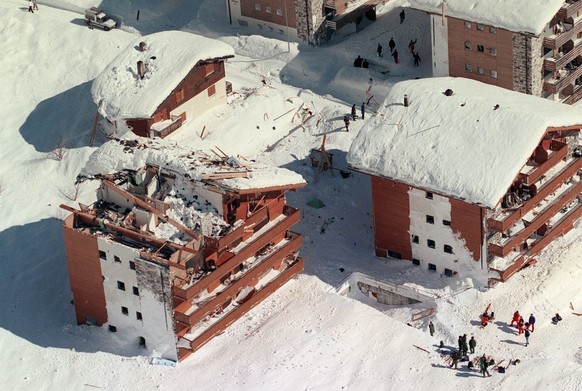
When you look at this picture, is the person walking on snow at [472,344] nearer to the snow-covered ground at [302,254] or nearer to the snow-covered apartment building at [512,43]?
the snow-covered ground at [302,254]

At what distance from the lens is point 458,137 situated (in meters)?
115

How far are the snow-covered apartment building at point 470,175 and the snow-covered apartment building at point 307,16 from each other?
22.5 meters

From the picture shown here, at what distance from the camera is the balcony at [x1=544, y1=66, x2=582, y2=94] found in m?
130

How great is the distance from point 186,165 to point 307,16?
31059mm

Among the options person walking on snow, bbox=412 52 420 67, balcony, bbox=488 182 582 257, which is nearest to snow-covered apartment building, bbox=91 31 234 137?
person walking on snow, bbox=412 52 420 67

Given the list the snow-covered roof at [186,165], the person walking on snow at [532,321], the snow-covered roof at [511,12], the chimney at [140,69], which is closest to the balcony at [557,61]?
the snow-covered roof at [511,12]

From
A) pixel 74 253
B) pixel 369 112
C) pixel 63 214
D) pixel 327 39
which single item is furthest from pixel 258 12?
pixel 74 253

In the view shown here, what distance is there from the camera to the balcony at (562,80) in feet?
428

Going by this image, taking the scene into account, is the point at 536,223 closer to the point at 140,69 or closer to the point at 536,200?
the point at 536,200

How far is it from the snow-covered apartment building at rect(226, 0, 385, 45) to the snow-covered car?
1067 centimetres

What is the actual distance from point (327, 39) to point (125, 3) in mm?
18358

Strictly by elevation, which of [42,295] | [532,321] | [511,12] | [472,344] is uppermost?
[511,12]

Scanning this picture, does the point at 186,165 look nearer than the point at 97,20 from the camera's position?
Yes

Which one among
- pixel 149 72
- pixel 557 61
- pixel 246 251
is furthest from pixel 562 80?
pixel 246 251
